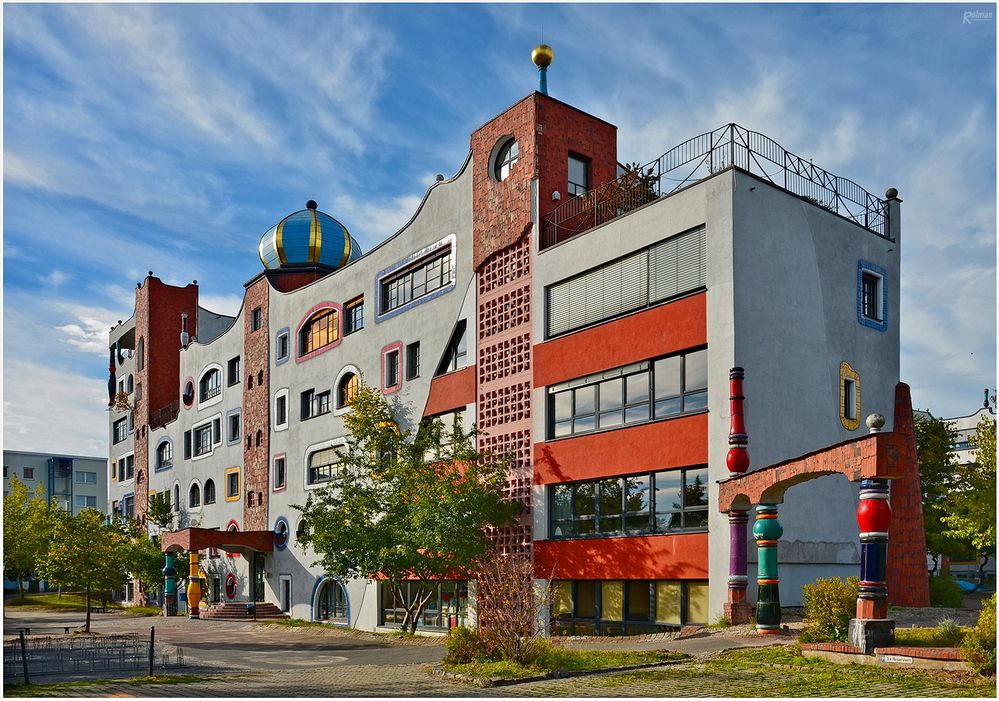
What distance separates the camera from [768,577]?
21.5m

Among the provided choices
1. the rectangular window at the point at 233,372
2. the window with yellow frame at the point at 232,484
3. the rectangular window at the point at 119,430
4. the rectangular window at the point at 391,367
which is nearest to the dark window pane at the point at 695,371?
the rectangular window at the point at 391,367

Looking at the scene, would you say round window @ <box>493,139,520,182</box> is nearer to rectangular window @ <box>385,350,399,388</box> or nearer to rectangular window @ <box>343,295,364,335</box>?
rectangular window @ <box>385,350,399,388</box>

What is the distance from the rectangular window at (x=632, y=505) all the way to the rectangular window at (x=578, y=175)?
9516 millimetres

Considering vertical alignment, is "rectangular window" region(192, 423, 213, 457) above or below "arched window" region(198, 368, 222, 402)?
below

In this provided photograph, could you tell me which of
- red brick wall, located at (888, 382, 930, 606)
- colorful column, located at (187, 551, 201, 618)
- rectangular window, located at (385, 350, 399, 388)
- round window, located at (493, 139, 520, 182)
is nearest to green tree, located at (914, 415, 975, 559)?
red brick wall, located at (888, 382, 930, 606)

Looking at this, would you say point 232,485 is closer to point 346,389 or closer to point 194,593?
point 194,593

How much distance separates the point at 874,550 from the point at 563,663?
19.1 ft

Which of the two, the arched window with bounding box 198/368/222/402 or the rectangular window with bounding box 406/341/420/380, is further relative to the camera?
the arched window with bounding box 198/368/222/402

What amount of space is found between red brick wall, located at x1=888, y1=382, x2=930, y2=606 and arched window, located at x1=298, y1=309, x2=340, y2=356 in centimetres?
2358

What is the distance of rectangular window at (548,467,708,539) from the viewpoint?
25.5 meters

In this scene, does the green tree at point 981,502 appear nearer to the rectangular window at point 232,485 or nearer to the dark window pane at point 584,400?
the dark window pane at point 584,400

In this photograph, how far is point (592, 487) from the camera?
28.8 m

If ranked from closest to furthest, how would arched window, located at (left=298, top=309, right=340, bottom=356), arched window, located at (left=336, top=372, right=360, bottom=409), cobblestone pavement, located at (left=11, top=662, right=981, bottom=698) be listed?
cobblestone pavement, located at (left=11, top=662, right=981, bottom=698) → arched window, located at (left=336, top=372, right=360, bottom=409) → arched window, located at (left=298, top=309, right=340, bottom=356)

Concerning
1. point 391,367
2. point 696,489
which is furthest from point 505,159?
point 696,489
